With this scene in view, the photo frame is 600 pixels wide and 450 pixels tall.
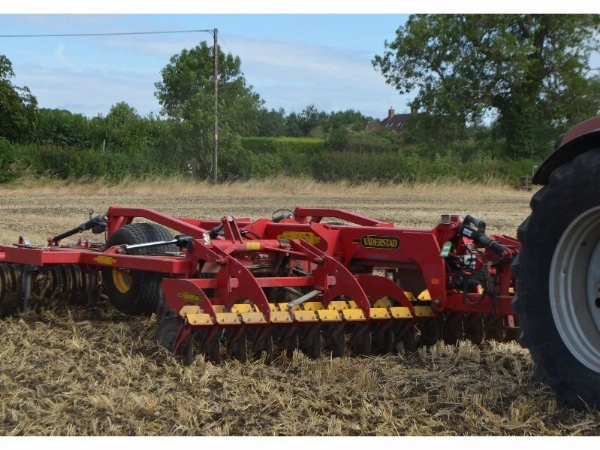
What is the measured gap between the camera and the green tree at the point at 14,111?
31.5 m

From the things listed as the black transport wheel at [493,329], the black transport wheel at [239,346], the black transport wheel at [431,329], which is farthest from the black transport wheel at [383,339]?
the black transport wheel at [239,346]

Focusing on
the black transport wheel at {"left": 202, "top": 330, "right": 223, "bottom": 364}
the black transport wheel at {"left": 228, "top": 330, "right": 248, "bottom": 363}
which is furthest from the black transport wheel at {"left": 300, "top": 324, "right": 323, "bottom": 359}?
the black transport wheel at {"left": 202, "top": 330, "right": 223, "bottom": 364}

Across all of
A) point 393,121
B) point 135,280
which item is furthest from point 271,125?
point 135,280

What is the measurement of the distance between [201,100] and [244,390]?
30.2 metres

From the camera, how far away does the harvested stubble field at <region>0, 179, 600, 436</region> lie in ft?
12.4

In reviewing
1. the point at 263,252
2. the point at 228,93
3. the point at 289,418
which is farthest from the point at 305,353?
the point at 228,93

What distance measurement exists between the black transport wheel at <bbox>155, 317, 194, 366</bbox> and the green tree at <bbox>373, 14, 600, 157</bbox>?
32547mm

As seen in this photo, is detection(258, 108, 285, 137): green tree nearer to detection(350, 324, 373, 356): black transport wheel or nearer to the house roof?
the house roof

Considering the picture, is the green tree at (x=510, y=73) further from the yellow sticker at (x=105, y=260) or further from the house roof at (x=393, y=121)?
the house roof at (x=393, y=121)

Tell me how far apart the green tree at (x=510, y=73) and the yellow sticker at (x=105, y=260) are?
3155cm

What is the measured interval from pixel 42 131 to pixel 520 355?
33.1 metres

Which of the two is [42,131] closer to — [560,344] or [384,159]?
[384,159]

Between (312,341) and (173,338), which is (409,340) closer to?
(312,341)

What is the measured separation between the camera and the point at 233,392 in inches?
173
